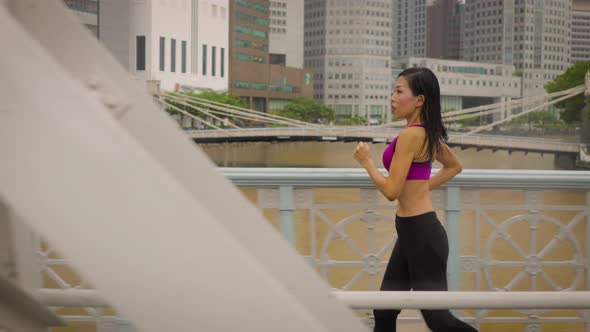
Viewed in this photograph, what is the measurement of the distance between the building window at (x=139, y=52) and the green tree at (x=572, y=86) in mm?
22379

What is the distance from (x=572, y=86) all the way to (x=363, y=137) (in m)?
11.9

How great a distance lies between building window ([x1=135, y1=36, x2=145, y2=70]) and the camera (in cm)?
3662

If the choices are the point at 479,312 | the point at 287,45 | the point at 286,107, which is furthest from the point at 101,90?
the point at 287,45

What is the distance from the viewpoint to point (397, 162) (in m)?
1.22

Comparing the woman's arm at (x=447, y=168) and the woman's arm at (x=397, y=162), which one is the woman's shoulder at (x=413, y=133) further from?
the woman's arm at (x=447, y=168)

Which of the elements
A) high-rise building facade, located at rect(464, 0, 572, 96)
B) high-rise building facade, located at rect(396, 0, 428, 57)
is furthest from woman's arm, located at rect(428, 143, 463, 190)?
high-rise building facade, located at rect(396, 0, 428, 57)

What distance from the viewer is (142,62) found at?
36625 millimetres

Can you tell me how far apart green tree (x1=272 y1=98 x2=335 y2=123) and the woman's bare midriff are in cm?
3843

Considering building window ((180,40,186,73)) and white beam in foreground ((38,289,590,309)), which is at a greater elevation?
→ building window ((180,40,186,73))

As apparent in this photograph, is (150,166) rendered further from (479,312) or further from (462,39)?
(462,39)

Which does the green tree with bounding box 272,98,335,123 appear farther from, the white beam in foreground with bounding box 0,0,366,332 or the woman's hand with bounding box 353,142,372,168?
the white beam in foreground with bounding box 0,0,366,332

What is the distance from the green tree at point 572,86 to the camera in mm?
32500

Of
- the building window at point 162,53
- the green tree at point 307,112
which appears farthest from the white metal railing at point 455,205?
the green tree at point 307,112

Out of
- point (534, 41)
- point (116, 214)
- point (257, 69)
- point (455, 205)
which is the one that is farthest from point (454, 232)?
point (534, 41)
